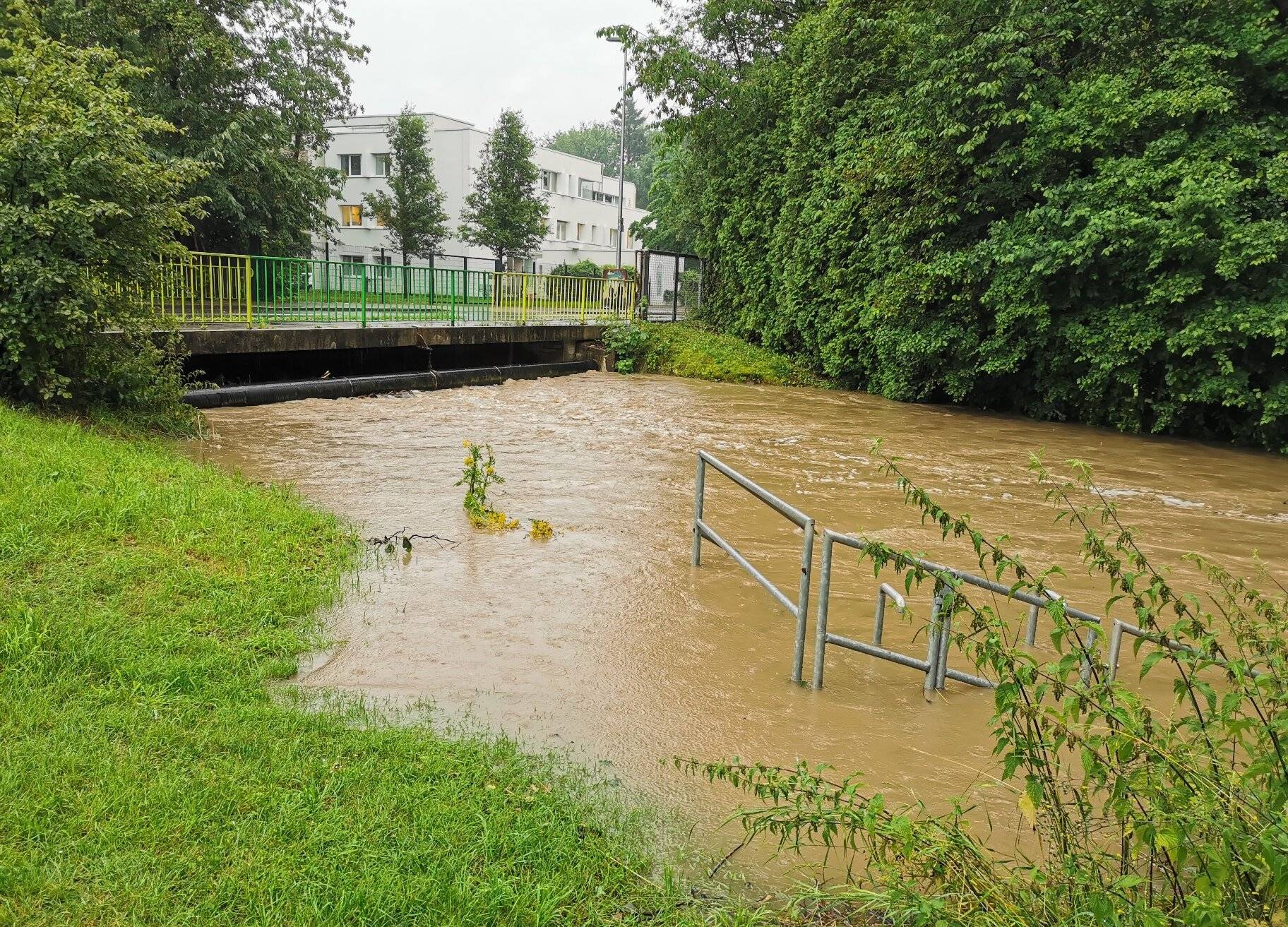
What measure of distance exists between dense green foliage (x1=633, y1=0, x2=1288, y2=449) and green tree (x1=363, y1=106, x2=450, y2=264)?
2249 centimetres

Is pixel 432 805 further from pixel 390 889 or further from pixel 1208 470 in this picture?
pixel 1208 470

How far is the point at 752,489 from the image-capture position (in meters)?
5.59

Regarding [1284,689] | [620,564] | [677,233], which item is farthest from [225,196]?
[1284,689]

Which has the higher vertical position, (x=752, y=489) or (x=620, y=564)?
(x=752, y=489)

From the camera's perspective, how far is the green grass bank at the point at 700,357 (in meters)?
21.6

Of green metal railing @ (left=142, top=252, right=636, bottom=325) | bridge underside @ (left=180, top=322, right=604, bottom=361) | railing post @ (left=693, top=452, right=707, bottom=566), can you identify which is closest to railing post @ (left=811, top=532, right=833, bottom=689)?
railing post @ (left=693, top=452, right=707, bottom=566)

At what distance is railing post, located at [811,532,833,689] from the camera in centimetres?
477

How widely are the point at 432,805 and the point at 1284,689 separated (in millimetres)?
2871

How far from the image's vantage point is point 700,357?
→ 22.5m

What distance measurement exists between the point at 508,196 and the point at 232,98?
15.9m

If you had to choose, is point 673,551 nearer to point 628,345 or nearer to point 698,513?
point 698,513

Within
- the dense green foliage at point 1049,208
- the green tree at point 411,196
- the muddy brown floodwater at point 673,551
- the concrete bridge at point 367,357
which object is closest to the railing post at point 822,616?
the muddy brown floodwater at point 673,551

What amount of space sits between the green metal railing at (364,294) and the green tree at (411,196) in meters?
17.5

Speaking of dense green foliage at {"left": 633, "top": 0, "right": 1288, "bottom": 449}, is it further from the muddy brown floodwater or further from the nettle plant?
the nettle plant
